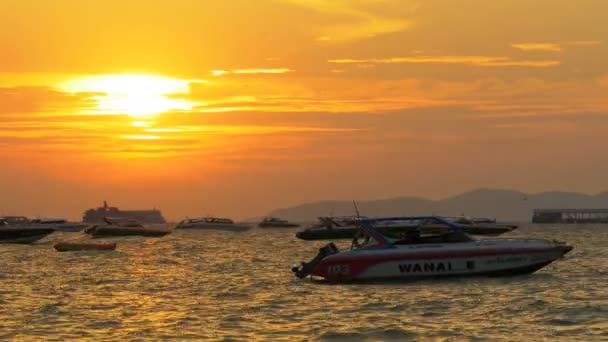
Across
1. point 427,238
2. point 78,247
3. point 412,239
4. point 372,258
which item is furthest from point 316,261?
point 78,247

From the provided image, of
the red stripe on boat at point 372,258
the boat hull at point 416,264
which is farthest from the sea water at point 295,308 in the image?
the red stripe on boat at point 372,258

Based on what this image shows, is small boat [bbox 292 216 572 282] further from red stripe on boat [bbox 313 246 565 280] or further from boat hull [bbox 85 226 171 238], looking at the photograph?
boat hull [bbox 85 226 171 238]

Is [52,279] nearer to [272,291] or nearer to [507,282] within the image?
[272,291]

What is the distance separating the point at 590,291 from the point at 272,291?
44.1 ft

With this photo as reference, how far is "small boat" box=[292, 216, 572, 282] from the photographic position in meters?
44.6

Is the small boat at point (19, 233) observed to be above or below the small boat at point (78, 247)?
above

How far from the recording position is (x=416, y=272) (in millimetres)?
44688

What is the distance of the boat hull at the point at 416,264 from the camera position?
44.6 metres

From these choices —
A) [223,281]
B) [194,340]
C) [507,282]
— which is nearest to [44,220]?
[223,281]

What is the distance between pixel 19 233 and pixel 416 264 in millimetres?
65113

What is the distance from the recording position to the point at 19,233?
100 meters

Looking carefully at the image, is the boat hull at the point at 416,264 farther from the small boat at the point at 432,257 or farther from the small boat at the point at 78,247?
the small boat at the point at 78,247

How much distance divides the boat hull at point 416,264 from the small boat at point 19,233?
201 ft

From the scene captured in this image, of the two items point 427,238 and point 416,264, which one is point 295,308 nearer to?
point 416,264
